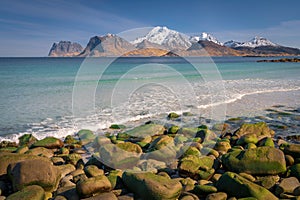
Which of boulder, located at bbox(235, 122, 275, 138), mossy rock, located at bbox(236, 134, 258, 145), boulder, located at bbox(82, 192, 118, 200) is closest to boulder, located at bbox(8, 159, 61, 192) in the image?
boulder, located at bbox(82, 192, 118, 200)

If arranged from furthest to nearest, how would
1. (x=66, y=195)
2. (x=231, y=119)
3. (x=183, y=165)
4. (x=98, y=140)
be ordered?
(x=231, y=119), (x=98, y=140), (x=183, y=165), (x=66, y=195)

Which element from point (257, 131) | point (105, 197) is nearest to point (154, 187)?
point (105, 197)

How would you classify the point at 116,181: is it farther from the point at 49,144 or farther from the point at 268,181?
the point at 49,144

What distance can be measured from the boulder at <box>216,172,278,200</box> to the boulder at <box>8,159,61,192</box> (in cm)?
276

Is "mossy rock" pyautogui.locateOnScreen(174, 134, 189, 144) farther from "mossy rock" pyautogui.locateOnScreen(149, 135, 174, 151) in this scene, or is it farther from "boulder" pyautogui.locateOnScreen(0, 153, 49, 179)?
"boulder" pyautogui.locateOnScreen(0, 153, 49, 179)

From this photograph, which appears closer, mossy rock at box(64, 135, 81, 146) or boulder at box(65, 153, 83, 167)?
boulder at box(65, 153, 83, 167)

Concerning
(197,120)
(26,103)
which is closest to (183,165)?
(197,120)

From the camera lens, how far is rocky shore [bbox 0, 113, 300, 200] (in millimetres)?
4129

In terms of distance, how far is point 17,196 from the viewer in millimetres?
3926

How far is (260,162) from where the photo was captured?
193 inches

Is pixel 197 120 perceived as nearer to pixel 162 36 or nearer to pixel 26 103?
pixel 162 36

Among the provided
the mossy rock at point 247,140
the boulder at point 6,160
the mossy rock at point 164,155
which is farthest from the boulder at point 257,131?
the boulder at point 6,160

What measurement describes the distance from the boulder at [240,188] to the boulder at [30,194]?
2756mm

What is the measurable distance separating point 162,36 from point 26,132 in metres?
5.81
